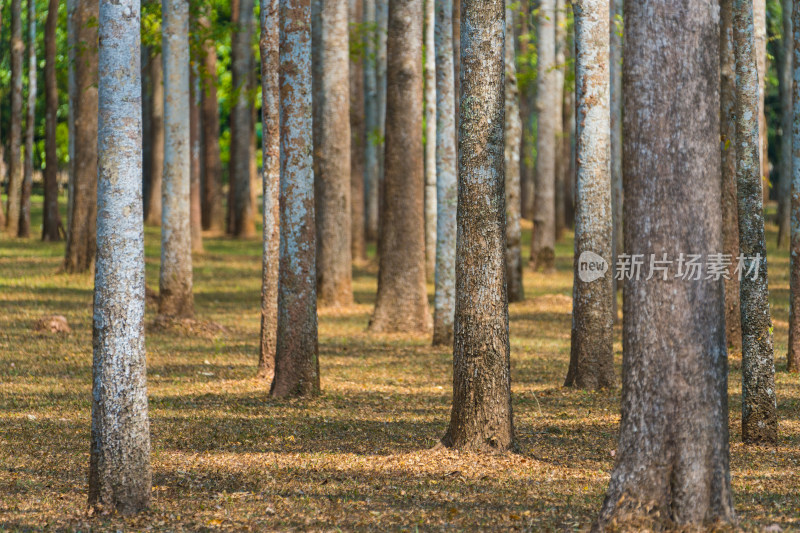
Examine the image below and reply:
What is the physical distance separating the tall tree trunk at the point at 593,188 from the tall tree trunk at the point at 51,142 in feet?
60.4

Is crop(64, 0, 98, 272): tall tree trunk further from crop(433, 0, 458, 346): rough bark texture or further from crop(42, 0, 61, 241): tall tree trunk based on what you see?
crop(42, 0, 61, 241): tall tree trunk

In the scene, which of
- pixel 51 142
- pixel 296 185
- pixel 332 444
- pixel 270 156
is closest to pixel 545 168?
pixel 270 156

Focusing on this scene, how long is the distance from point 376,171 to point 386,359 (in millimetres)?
13712

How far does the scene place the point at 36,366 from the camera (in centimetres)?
1066

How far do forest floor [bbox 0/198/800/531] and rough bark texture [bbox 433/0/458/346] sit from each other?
59 centimetres

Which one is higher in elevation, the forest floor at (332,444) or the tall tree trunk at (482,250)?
the tall tree trunk at (482,250)

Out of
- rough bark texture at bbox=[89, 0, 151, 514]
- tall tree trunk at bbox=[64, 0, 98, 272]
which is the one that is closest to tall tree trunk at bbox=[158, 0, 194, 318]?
tall tree trunk at bbox=[64, 0, 98, 272]

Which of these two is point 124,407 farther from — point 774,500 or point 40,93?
point 40,93

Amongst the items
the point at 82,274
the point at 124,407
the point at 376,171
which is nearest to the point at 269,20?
the point at 124,407

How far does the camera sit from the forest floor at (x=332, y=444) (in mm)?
5457

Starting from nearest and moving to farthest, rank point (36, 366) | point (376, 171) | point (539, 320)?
1. point (36, 366)
2. point (539, 320)
3. point (376, 171)

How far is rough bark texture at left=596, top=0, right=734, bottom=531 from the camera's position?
15.0 ft

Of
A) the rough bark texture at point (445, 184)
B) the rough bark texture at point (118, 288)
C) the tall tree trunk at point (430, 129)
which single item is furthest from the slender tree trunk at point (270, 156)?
the tall tree trunk at point (430, 129)

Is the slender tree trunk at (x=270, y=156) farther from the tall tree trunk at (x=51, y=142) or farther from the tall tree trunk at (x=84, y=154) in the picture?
the tall tree trunk at (x=51, y=142)
